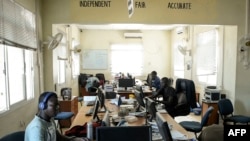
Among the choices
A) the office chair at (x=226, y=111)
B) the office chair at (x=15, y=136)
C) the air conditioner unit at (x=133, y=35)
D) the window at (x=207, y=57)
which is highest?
the air conditioner unit at (x=133, y=35)

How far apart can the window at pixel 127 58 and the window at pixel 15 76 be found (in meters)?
5.82

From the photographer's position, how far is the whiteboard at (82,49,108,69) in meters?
9.72

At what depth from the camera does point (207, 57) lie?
6504mm

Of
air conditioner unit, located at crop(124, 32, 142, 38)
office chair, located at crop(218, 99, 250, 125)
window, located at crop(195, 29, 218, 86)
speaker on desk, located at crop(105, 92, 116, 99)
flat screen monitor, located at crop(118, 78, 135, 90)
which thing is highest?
air conditioner unit, located at crop(124, 32, 142, 38)

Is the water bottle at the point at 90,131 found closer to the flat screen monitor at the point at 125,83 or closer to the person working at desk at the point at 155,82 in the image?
the flat screen monitor at the point at 125,83

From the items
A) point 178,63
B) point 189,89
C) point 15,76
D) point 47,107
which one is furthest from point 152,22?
point 178,63

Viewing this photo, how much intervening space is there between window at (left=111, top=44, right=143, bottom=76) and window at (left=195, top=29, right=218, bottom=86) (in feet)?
10.6

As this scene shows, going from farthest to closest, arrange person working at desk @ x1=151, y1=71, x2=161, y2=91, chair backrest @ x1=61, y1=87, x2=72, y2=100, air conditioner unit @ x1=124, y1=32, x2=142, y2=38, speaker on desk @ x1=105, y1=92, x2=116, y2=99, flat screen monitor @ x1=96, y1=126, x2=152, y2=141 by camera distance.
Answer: air conditioner unit @ x1=124, y1=32, x2=142, y2=38, person working at desk @ x1=151, y1=71, x2=161, y2=91, chair backrest @ x1=61, y1=87, x2=72, y2=100, speaker on desk @ x1=105, y1=92, x2=116, y2=99, flat screen monitor @ x1=96, y1=126, x2=152, y2=141

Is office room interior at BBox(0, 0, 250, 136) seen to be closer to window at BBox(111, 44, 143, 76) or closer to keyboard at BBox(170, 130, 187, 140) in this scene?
keyboard at BBox(170, 130, 187, 140)

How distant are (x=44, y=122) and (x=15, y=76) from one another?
2.06 metres

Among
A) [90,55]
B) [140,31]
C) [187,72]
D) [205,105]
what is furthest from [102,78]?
[205,105]

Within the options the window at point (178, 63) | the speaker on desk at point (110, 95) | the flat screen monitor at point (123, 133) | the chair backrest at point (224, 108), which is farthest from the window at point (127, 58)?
the flat screen monitor at point (123, 133)

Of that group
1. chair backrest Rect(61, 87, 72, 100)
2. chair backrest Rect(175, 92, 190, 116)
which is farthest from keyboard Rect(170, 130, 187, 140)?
chair backrest Rect(61, 87, 72, 100)

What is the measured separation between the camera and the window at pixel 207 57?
6082mm
